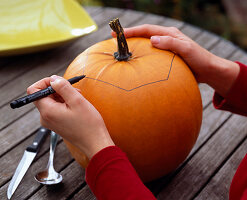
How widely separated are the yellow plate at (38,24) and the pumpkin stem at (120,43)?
0.60 metres

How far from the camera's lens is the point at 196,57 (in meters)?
0.85

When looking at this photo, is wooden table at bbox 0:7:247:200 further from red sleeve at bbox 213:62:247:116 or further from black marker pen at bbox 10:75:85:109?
black marker pen at bbox 10:75:85:109

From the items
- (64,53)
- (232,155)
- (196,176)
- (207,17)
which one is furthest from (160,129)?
(207,17)

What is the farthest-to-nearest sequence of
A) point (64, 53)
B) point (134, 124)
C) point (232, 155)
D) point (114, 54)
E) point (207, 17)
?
point (207, 17) → point (64, 53) → point (232, 155) → point (114, 54) → point (134, 124)

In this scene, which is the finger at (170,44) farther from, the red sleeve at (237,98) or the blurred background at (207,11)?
the blurred background at (207,11)

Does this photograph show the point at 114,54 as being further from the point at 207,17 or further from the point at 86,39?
the point at 207,17

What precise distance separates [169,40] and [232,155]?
42 cm

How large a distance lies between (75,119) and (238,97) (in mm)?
519

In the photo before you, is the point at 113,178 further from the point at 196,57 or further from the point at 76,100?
the point at 196,57

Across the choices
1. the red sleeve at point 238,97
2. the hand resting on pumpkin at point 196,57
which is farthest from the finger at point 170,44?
the red sleeve at point 238,97

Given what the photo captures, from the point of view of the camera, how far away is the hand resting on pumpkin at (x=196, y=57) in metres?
0.84

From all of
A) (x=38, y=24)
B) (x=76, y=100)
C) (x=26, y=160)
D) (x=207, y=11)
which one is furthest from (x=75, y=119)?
(x=207, y=11)

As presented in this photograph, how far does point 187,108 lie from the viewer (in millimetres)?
780

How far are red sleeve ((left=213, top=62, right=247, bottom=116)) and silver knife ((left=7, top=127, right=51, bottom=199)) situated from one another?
58 centimetres
